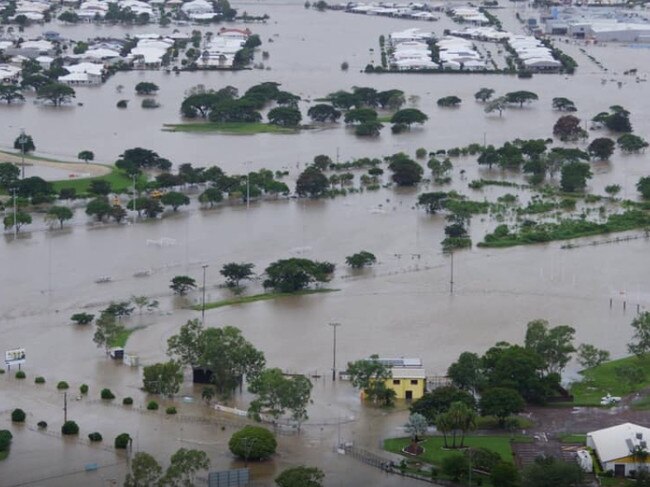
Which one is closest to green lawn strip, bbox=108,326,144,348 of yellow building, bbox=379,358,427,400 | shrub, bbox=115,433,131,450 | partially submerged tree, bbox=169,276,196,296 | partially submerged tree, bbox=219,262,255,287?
partially submerged tree, bbox=169,276,196,296

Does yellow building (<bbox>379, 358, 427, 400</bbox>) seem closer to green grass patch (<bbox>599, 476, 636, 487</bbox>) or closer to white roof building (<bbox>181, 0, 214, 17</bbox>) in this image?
green grass patch (<bbox>599, 476, 636, 487</bbox>)

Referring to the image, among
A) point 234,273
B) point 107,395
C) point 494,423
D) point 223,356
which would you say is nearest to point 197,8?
point 234,273

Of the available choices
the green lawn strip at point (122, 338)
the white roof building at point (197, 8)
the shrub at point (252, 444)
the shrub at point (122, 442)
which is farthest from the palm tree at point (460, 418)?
the white roof building at point (197, 8)

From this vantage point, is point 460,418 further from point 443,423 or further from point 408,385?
point 408,385

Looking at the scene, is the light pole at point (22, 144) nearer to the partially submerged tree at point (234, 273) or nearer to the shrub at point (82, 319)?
the partially submerged tree at point (234, 273)

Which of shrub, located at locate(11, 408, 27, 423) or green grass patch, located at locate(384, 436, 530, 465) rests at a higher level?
shrub, located at locate(11, 408, 27, 423)
